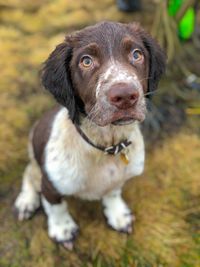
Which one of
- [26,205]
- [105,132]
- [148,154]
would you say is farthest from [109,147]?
[148,154]

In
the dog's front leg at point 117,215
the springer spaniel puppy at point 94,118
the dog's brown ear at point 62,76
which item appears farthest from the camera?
the dog's front leg at point 117,215

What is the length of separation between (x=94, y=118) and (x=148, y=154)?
1.87 m

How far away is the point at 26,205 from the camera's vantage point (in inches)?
156

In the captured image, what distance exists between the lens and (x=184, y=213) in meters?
4.05

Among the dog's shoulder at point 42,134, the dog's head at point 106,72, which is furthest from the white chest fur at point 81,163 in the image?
the dog's head at point 106,72

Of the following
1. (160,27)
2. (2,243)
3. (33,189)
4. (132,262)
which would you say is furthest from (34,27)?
(132,262)

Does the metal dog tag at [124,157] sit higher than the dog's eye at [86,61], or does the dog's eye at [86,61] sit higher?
the dog's eye at [86,61]

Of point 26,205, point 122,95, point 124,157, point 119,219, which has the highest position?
point 122,95

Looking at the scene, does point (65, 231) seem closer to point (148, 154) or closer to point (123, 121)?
point (148, 154)

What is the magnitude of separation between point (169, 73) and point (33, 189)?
90.1 inches

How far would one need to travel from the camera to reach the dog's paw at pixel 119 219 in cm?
388

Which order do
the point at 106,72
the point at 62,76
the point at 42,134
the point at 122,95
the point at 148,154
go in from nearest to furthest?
the point at 122,95 < the point at 106,72 < the point at 62,76 < the point at 42,134 < the point at 148,154

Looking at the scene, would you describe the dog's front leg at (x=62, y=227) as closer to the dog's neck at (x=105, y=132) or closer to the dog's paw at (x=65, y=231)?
the dog's paw at (x=65, y=231)

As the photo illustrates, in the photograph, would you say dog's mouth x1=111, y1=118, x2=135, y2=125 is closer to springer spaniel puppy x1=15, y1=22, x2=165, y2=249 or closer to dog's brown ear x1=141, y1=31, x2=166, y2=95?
springer spaniel puppy x1=15, y1=22, x2=165, y2=249
